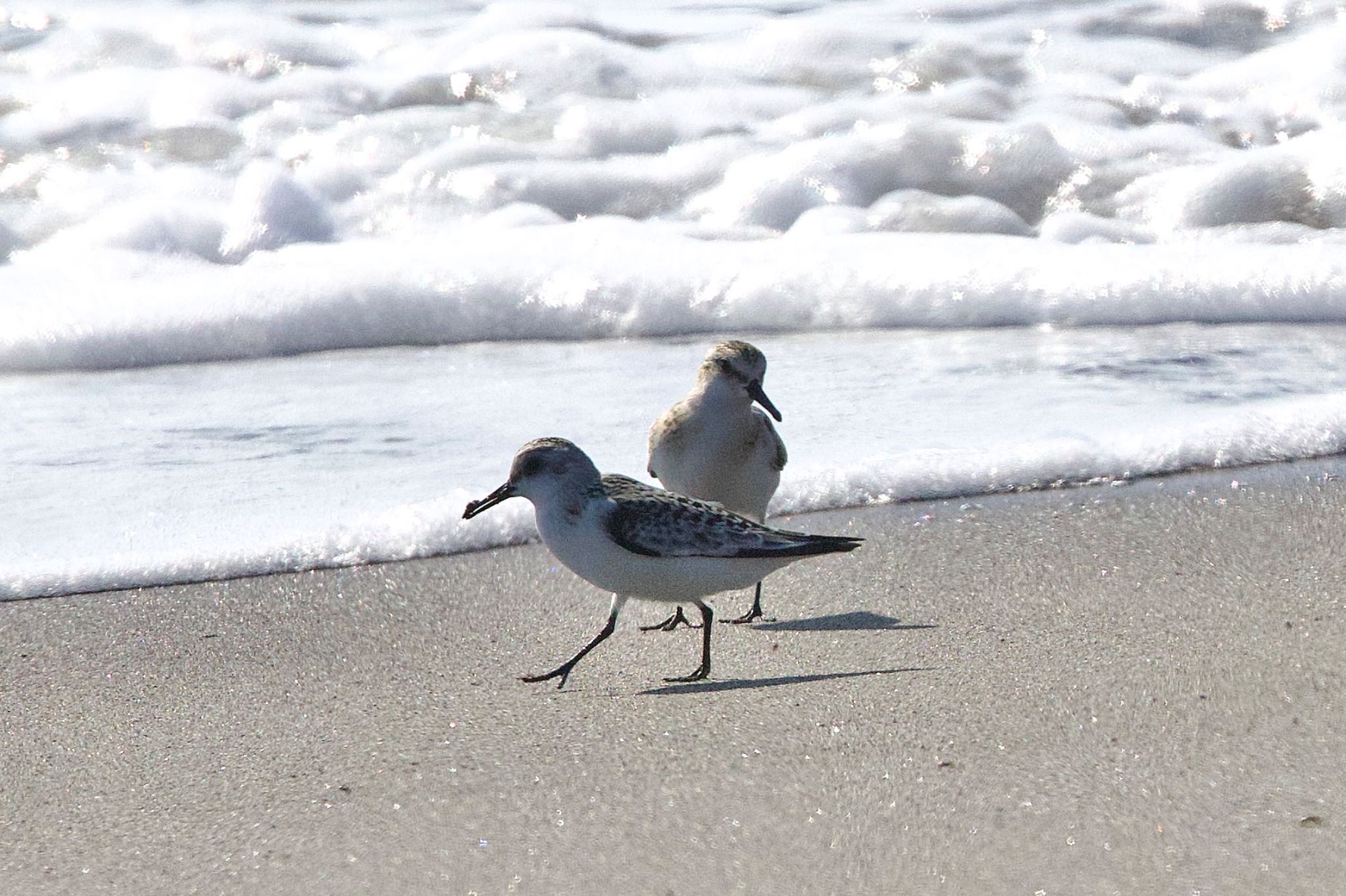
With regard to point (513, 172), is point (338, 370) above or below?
below

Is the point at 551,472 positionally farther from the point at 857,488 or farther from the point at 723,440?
the point at 857,488

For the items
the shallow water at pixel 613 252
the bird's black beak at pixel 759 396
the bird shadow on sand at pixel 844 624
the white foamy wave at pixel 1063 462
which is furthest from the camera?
the shallow water at pixel 613 252

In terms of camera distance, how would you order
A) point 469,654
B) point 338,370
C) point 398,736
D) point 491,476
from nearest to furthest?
point 398,736 < point 469,654 < point 491,476 < point 338,370

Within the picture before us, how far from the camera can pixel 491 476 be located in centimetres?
498

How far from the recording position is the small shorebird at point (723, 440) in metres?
4.16

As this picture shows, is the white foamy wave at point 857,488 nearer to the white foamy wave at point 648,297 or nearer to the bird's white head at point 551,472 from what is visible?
the bird's white head at point 551,472

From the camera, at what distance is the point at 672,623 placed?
3.97 m

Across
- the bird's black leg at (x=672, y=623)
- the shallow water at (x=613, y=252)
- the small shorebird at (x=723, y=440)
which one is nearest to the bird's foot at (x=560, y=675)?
the bird's black leg at (x=672, y=623)

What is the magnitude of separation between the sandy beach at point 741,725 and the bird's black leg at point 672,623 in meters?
0.06

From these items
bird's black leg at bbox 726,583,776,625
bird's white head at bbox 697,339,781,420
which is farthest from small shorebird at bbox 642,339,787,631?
bird's black leg at bbox 726,583,776,625

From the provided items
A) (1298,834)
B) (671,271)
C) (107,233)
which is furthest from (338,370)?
(1298,834)

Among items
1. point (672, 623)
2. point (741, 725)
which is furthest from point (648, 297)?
point (741, 725)

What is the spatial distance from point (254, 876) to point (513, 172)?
7.55 meters

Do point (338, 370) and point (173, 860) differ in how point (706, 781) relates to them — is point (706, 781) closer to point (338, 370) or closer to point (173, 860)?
point (173, 860)
